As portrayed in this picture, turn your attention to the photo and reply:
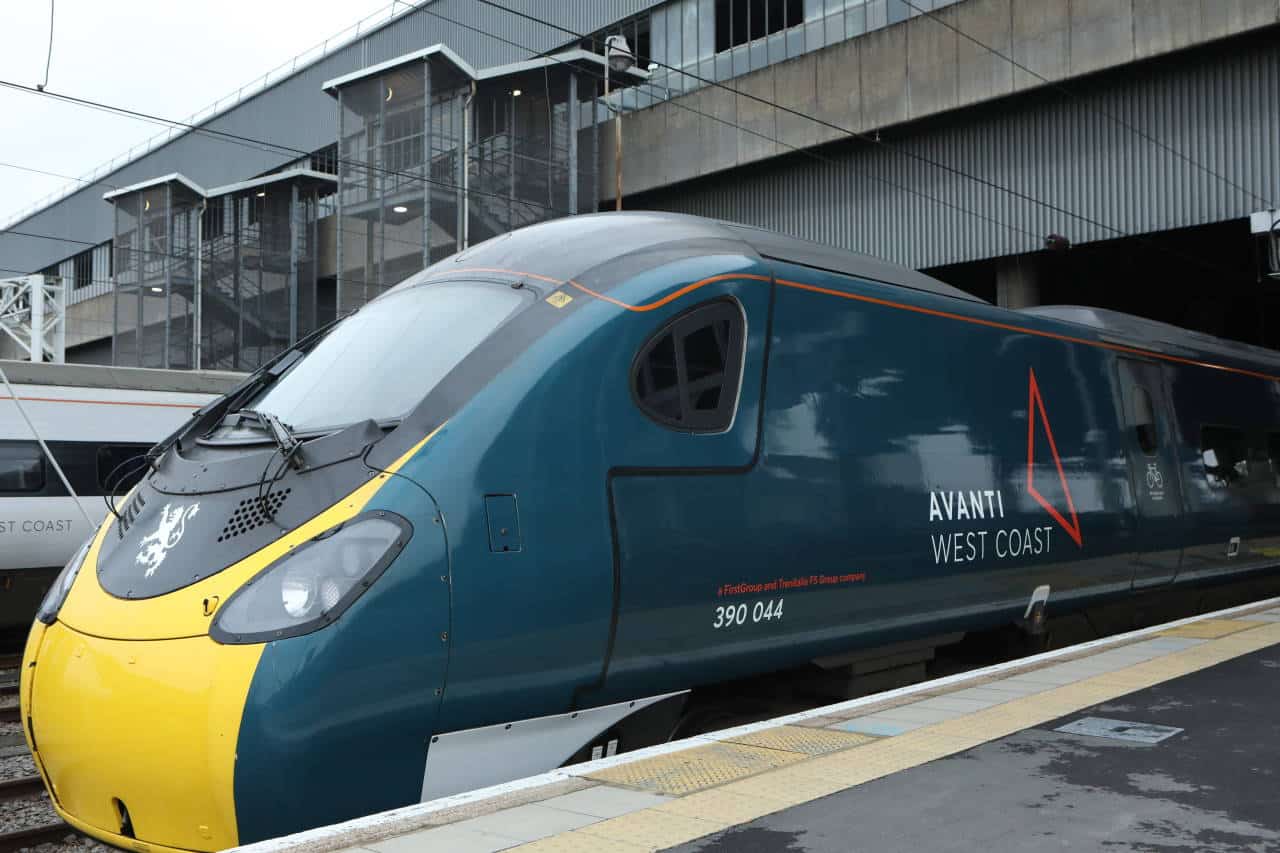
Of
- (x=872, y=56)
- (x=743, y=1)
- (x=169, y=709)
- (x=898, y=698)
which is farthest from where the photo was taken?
(x=743, y=1)

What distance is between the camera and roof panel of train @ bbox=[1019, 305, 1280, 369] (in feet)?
31.0

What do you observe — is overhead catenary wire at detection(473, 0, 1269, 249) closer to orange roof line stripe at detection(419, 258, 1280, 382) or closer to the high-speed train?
orange roof line stripe at detection(419, 258, 1280, 382)

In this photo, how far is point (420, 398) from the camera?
16.1 feet

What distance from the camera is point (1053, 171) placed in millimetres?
21078

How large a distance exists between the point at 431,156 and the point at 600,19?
659cm

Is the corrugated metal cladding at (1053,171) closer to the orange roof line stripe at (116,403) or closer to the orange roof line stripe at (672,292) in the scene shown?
the orange roof line stripe at (116,403)

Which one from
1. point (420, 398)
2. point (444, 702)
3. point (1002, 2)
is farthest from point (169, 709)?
point (1002, 2)

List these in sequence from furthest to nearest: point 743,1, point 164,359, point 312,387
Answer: point 164,359, point 743,1, point 312,387

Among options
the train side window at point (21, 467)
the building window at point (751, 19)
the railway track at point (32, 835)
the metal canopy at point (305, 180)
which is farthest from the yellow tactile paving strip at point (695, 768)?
the metal canopy at point (305, 180)

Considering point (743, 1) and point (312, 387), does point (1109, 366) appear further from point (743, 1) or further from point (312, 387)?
point (743, 1)

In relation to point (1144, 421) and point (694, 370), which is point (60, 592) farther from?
point (1144, 421)

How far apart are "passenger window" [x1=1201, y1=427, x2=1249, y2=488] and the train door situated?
31.8 inches

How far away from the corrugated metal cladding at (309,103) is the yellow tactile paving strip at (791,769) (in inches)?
995

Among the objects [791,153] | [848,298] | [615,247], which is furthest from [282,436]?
[791,153]
